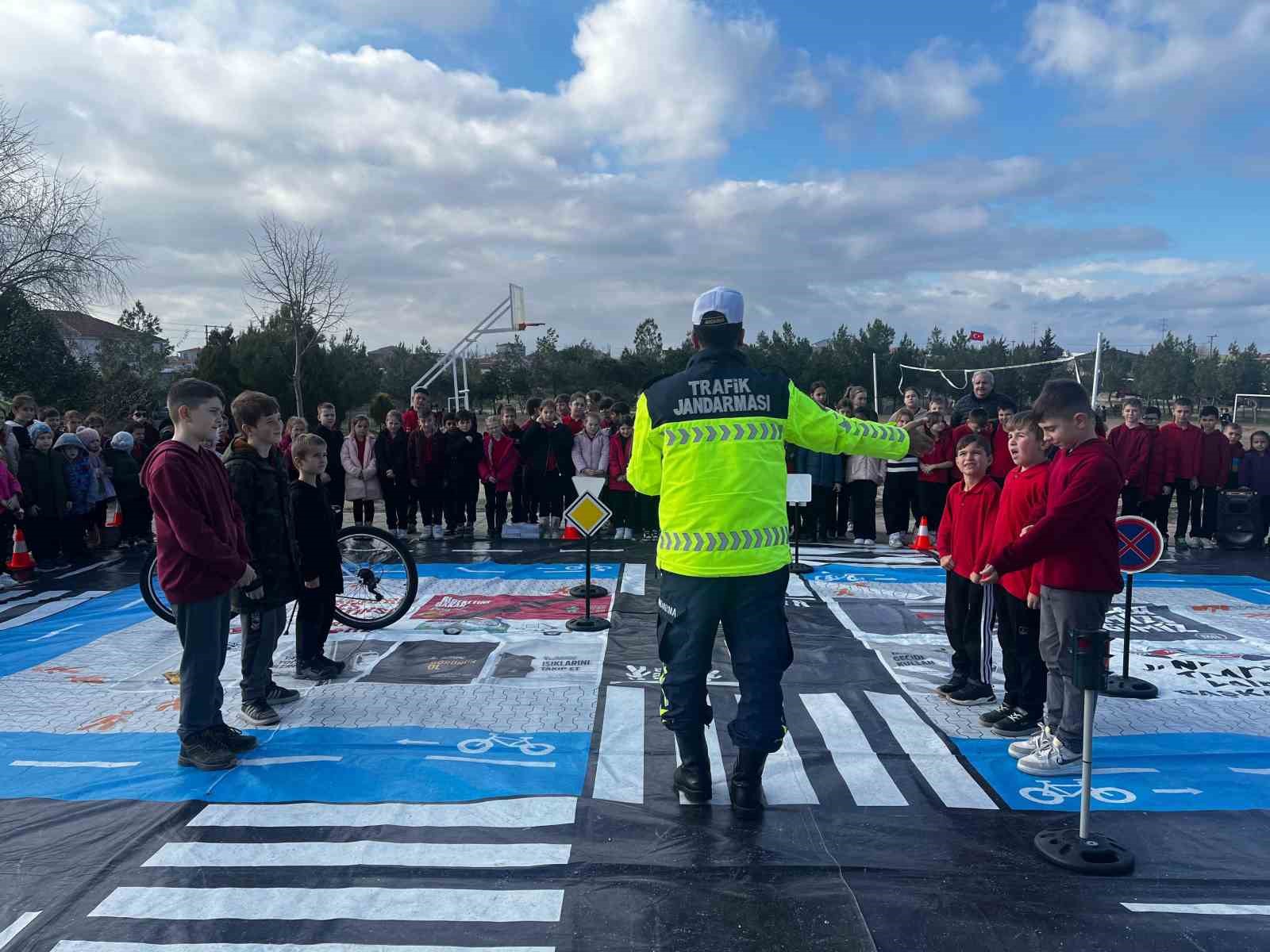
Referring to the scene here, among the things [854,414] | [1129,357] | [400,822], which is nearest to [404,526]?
[854,414]

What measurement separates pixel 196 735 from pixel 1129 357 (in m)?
78.3

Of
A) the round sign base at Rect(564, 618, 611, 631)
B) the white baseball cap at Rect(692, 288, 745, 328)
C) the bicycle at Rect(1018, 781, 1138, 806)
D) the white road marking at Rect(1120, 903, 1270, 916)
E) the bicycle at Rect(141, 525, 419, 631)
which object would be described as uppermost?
the white baseball cap at Rect(692, 288, 745, 328)

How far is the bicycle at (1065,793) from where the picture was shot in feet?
12.0

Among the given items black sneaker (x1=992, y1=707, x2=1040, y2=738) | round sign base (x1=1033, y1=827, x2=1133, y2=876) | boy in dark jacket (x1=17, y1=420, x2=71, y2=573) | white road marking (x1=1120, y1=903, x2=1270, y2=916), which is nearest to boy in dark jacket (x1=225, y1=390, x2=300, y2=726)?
round sign base (x1=1033, y1=827, x2=1133, y2=876)

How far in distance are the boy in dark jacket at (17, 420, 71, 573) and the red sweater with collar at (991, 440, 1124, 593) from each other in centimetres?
967

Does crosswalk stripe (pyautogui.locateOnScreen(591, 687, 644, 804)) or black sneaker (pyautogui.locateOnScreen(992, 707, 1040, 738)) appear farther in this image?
black sneaker (pyautogui.locateOnScreen(992, 707, 1040, 738))

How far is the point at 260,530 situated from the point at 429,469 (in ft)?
21.3

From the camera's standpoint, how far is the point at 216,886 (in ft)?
9.62

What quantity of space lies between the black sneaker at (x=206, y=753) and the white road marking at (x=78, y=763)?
230 millimetres

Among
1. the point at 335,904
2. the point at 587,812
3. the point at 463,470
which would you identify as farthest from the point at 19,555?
the point at 587,812

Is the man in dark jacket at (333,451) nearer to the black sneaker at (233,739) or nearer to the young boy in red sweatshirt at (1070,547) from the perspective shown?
the black sneaker at (233,739)

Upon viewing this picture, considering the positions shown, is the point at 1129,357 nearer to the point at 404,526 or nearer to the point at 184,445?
the point at 404,526

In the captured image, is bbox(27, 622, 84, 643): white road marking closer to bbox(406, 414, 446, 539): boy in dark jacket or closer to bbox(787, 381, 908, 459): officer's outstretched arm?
bbox(406, 414, 446, 539): boy in dark jacket

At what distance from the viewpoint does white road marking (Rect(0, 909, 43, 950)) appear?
8.64 ft
